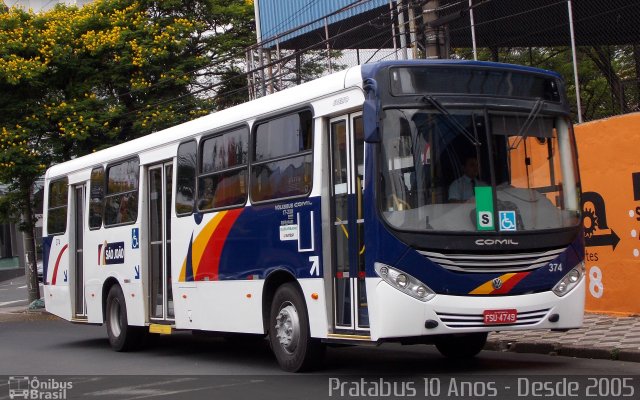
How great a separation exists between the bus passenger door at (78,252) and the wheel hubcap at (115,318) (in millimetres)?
1440

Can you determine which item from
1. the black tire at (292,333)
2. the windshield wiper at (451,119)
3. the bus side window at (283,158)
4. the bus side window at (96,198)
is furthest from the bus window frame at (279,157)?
the bus side window at (96,198)

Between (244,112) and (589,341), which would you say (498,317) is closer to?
(589,341)

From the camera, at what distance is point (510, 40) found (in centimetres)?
2077

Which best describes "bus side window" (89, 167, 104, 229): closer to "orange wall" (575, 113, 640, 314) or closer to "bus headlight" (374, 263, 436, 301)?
"orange wall" (575, 113, 640, 314)

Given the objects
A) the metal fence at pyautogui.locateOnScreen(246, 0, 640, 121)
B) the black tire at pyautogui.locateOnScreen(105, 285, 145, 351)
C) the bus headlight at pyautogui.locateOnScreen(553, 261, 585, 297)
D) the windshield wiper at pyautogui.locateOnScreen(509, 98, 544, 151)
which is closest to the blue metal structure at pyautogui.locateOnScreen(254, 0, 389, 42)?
the metal fence at pyautogui.locateOnScreen(246, 0, 640, 121)

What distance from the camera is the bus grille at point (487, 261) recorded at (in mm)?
9531

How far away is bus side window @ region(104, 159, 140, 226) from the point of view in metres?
15.7

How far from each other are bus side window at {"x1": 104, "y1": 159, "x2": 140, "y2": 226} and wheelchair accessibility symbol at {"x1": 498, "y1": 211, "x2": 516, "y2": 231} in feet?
24.5

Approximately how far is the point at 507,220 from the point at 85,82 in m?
19.4

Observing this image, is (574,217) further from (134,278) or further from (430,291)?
(134,278)

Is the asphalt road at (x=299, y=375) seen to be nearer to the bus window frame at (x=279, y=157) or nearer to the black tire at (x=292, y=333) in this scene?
the black tire at (x=292, y=333)

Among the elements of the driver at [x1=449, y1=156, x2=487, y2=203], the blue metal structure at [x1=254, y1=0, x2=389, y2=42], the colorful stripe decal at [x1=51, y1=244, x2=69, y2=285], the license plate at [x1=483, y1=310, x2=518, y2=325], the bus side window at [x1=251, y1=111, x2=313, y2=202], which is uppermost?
the blue metal structure at [x1=254, y1=0, x2=389, y2=42]

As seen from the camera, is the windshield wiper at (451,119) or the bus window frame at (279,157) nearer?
the windshield wiper at (451,119)

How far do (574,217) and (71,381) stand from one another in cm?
630
